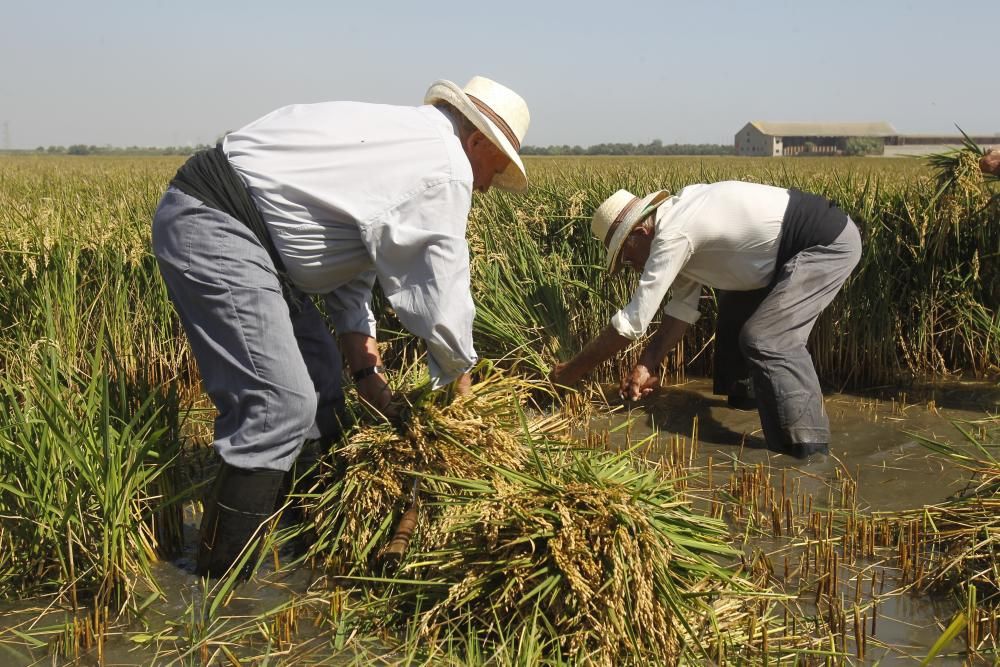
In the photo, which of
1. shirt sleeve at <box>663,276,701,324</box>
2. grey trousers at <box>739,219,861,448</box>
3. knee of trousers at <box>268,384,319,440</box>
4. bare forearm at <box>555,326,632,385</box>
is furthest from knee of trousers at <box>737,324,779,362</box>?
knee of trousers at <box>268,384,319,440</box>

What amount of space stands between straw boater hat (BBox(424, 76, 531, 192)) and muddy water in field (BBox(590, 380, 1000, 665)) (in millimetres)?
1139

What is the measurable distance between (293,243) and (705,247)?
2.38 m

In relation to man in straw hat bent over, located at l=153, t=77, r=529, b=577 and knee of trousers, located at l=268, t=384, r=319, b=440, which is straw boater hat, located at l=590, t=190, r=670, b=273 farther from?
knee of trousers, located at l=268, t=384, r=319, b=440

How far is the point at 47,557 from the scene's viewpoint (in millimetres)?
2900

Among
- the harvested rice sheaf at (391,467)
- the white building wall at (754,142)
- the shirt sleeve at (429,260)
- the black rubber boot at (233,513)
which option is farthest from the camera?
the white building wall at (754,142)

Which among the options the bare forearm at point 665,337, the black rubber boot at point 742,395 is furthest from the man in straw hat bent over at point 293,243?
the black rubber boot at point 742,395

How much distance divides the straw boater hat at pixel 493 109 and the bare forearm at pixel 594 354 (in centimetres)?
135

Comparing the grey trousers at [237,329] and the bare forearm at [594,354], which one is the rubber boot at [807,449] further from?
the grey trousers at [237,329]

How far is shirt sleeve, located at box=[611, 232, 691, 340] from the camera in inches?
167

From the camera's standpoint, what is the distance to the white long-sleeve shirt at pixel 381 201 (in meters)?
2.65

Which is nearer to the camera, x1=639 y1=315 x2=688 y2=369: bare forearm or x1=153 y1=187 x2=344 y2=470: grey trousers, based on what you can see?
x1=153 y1=187 x2=344 y2=470: grey trousers

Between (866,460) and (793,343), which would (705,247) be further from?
(866,460)

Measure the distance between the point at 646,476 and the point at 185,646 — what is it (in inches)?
55.9

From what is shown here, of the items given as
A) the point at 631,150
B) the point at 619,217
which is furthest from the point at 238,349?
the point at 631,150
